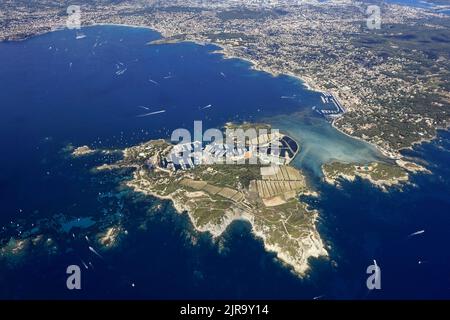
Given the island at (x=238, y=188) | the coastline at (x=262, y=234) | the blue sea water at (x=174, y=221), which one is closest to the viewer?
the blue sea water at (x=174, y=221)

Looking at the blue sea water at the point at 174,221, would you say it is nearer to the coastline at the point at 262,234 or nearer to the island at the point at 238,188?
the coastline at the point at 262,234

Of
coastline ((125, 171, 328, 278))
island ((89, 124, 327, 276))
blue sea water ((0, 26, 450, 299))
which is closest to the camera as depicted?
blue sea water ((0, 26, 450, 299))

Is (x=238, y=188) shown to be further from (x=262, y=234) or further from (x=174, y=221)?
(x=174, y=221)

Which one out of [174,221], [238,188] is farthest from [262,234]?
[174,221]

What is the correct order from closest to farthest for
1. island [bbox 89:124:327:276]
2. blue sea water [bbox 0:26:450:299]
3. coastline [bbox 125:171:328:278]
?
1. blue sea water [bbox 0:26:450:299]
2. coastline [bbox 125:171:328:278]
3. island [bbox 89:124:327:276]

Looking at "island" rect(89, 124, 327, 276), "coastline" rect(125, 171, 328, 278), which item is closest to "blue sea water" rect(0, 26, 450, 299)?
"coastline" rect(125, 171, 328, 278)

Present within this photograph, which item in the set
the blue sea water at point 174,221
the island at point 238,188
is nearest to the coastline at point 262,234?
the island at point 238,188

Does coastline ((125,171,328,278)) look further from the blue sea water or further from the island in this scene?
the blue sea water
